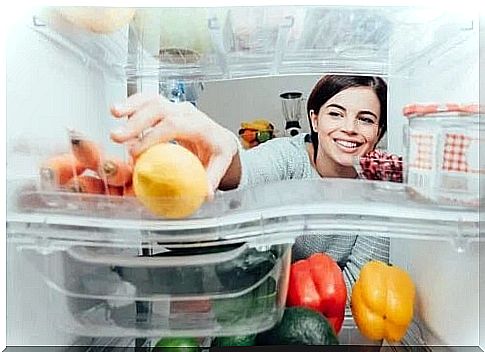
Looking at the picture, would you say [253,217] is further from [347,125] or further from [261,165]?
[347,125]

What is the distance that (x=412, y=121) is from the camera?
45.9 inches

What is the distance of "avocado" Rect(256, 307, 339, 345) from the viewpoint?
116 cm

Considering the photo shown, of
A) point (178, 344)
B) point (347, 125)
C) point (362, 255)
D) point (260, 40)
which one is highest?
point (260, 40)

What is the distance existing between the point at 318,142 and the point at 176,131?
0.75ft

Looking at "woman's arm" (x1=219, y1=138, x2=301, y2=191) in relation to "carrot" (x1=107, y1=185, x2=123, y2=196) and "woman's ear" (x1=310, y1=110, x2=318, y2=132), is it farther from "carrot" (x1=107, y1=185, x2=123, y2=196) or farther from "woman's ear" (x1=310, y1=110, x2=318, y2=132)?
"carrot" (x1=107, y1=185, x2=123, y2=196)

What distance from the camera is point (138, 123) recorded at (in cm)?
115

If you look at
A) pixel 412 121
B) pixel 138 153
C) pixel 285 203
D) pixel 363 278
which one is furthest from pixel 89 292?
pixel 412 121

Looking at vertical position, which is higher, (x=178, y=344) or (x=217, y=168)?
(x=217, y=168)

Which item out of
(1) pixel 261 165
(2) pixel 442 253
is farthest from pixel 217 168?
(2) pixel 442 253

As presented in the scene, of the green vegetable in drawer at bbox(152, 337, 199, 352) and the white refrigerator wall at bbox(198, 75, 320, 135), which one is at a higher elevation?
the white refrigerator wall at bbox(198, 75, 320, 135)

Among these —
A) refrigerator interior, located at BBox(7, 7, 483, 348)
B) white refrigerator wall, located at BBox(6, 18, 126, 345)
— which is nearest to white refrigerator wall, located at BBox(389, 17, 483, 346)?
refrigerator interior, located at BBox(7, 7, 483, 348)

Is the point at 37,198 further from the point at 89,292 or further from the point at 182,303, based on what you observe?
the point at 182,303

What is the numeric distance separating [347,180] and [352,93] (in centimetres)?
14

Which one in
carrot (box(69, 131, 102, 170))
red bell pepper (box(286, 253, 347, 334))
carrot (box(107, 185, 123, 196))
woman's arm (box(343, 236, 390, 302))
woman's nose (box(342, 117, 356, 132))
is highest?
woman's nose (box(342, 117, 356, 132))
